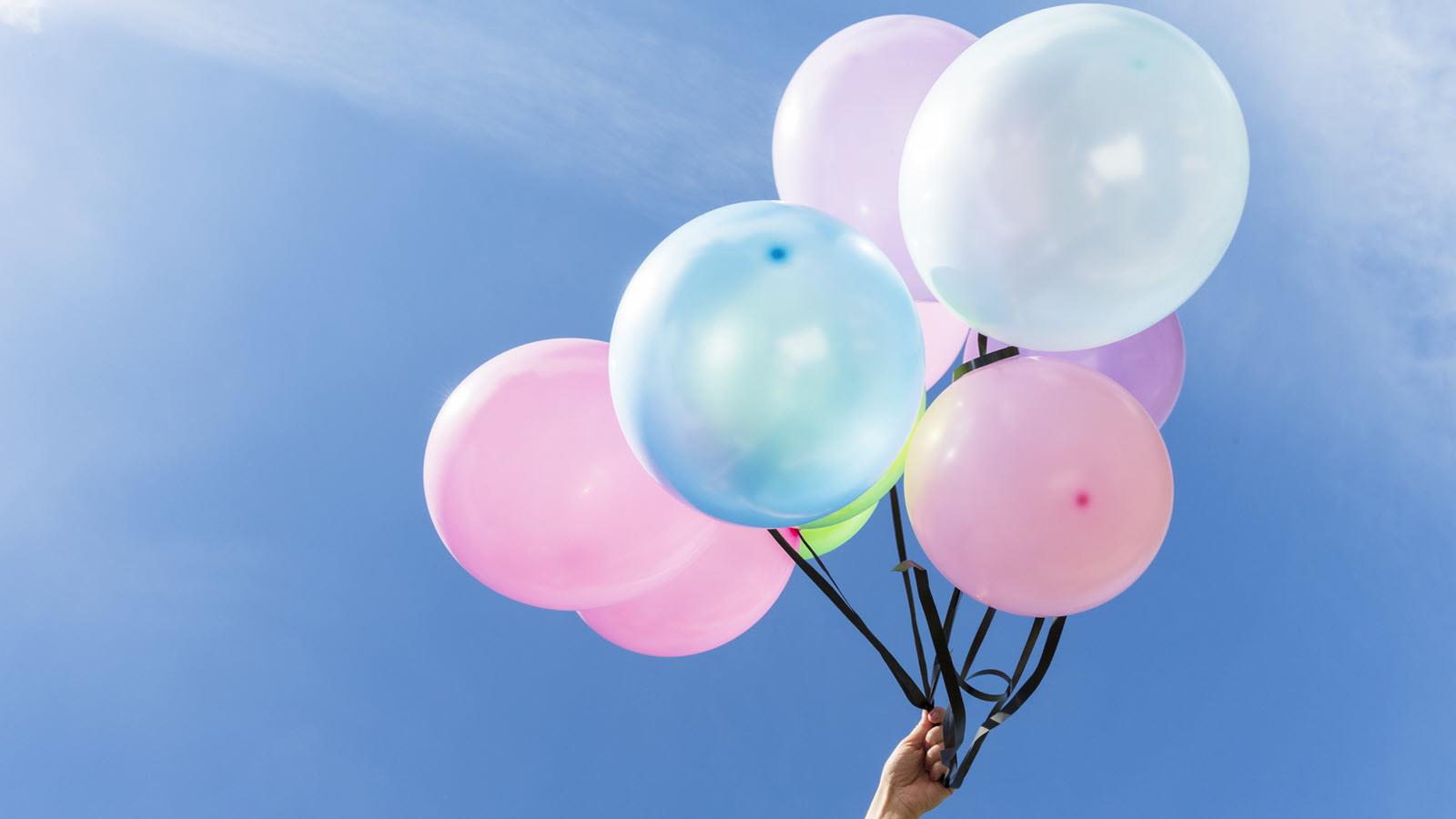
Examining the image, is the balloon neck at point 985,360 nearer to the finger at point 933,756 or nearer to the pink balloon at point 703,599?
the pink balloon at point 703,599

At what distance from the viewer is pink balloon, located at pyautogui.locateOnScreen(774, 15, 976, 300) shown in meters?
2.28

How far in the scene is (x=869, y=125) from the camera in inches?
89.9

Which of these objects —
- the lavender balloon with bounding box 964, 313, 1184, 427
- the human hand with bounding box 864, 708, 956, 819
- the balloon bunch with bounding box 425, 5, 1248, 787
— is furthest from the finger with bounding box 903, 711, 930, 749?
the lavender balloon with bounding box 964, 313, 1184, 427

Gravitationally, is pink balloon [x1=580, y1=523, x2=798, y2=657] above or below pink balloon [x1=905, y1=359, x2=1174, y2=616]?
below

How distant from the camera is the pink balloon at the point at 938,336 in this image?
2451 millimetres

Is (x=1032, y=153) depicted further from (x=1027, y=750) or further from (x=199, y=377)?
(x=199, y=377)

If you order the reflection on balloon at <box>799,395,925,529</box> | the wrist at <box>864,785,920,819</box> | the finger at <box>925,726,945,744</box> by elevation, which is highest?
the reflection on balloon at <box>799,395,925,529</box>

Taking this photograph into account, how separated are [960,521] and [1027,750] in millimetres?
4107

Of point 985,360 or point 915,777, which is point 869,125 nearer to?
point 985,360

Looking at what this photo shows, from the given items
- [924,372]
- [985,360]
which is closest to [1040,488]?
[924,372]

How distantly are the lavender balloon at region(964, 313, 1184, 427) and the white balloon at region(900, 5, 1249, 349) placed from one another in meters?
0.56

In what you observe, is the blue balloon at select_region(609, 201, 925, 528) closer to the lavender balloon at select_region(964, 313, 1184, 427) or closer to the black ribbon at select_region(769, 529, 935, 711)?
→ the black ribbon at select_region(769, 529, 935, 711)

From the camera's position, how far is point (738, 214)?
1.80 m

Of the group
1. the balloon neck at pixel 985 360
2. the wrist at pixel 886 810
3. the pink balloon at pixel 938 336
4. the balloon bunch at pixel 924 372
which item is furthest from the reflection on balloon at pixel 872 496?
the wrist at pixel 886 810
